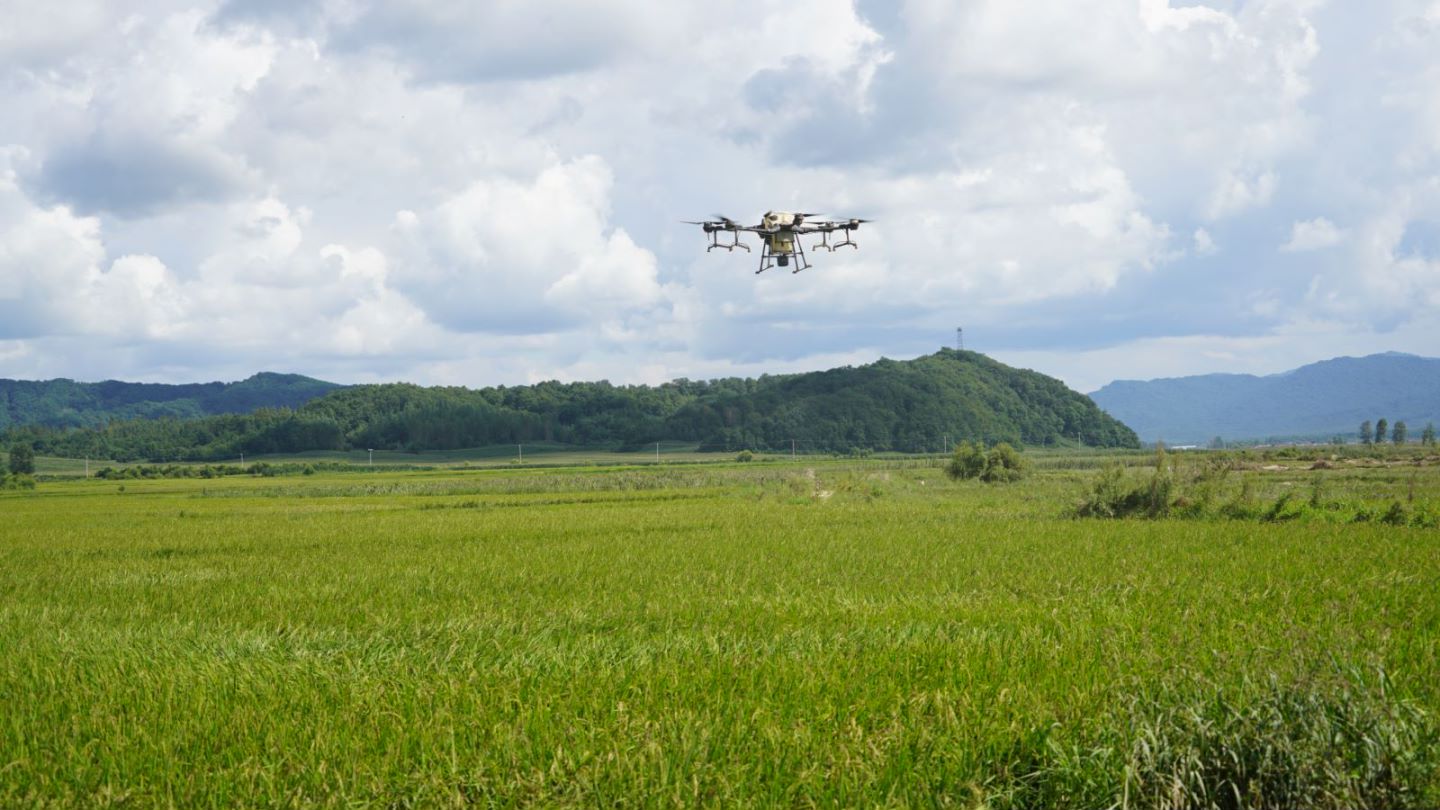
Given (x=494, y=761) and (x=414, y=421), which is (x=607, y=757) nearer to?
(x=494, y=761)

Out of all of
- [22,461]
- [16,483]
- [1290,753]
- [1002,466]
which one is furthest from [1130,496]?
[22,461]

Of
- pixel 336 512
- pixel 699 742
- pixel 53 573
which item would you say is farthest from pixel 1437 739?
pixel 336 512

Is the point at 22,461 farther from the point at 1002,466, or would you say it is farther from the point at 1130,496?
the point at 1130,496

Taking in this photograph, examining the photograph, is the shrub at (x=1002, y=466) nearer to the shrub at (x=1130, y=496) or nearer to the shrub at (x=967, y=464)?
the shrub at (x=967, y=464)

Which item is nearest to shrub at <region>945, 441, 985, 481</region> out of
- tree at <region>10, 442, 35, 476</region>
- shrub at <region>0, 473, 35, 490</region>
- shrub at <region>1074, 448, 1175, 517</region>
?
shrub at <region>1074, 448, 1175, 517</region>

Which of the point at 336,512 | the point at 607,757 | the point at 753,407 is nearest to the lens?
the point at 607,757

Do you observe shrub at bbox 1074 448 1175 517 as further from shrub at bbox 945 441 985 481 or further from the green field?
shrub at bbox 945 441 985 481

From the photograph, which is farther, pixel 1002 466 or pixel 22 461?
pixel 22 461
